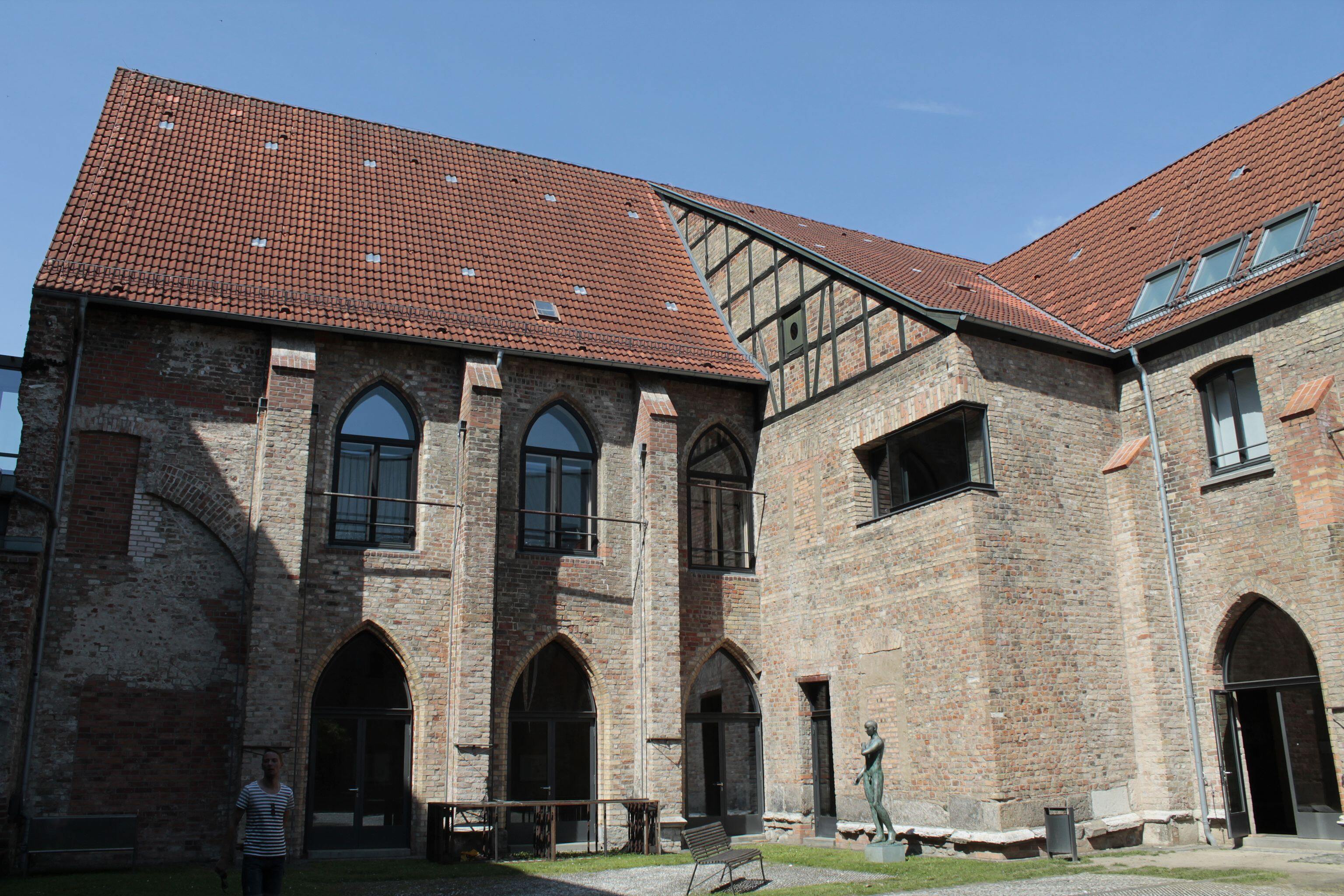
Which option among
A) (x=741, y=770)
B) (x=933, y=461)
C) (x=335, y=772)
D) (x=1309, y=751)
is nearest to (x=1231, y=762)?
(x=1309, y=751)

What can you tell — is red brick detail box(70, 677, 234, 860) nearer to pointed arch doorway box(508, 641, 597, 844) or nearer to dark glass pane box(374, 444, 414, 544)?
dark glass pane box(374, 444, 414, 544)

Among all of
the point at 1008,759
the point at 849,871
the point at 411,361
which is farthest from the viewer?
the point at 411,361

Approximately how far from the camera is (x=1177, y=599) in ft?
43.4

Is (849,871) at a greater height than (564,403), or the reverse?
(564,403)

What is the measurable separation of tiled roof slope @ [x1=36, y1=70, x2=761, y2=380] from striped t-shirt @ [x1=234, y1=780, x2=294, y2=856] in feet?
26.6

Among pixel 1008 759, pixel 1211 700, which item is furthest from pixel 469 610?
pixel 1211 700

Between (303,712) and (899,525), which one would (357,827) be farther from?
(899,525)

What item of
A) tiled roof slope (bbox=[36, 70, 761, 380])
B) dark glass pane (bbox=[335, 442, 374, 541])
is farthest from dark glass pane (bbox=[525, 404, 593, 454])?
dark glass pane (bbox=[335, 442, 374, 541])

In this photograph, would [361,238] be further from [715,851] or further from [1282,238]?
[1282,238]

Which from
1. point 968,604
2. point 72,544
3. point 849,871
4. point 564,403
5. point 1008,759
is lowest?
point 849,871

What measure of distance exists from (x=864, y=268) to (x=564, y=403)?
4747mm

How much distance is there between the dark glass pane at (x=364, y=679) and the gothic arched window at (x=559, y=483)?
239cm

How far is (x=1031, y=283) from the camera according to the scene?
18.3m

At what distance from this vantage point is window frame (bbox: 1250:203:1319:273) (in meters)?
12.9
